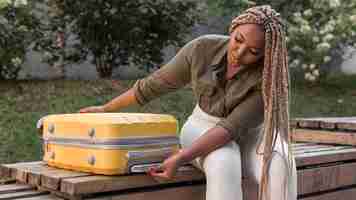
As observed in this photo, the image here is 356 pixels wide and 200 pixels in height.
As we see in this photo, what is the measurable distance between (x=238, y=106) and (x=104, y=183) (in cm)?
68

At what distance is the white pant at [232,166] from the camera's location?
106 inches

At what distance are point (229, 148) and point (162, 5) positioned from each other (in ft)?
13.1

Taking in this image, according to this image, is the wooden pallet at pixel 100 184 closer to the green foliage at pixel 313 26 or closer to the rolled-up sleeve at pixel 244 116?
the rolled-up sleeve at pixel 244 116

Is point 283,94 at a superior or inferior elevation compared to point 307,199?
superior

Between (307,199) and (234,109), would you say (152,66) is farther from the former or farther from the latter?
(234,109)

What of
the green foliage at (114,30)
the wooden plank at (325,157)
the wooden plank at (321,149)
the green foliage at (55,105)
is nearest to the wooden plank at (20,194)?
the wooden plank at (325,157)

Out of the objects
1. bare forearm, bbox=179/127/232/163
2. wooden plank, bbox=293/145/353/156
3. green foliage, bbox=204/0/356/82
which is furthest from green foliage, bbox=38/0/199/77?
bare forearm, bbox=179/127/232/163

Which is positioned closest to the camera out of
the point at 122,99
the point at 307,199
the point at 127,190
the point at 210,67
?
the point at 127,190

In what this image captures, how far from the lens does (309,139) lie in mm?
4461

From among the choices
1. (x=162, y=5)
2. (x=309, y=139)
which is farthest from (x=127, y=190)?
(x=162, y=5)

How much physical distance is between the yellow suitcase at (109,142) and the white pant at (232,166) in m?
0.15

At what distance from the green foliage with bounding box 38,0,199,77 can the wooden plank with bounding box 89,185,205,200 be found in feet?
12.0

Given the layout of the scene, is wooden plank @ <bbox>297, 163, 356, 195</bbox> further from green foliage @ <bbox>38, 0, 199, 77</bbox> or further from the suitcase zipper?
green foliage @ <bbox>38, 0, 199, 77</bbox>

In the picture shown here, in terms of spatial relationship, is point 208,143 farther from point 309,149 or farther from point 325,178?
point 309,149
